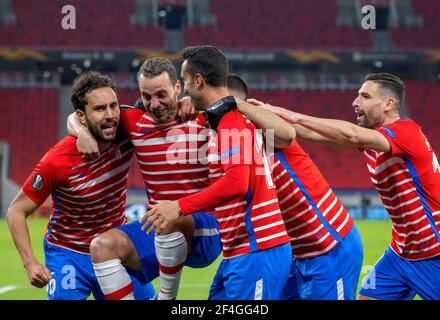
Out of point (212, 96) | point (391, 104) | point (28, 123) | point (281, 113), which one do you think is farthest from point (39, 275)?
point (28, 123)

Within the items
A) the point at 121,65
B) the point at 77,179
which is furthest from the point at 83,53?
the point at 77,179

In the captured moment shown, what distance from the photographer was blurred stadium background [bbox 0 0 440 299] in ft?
102

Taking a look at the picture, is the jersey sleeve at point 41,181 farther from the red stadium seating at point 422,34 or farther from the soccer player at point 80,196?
the red stadium seating at point 422,34

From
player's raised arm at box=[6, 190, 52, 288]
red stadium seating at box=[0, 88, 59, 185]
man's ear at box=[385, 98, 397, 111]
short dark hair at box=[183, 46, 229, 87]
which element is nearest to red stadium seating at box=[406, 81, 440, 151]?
red stadium seating at box=[0, 88, 59, 185]

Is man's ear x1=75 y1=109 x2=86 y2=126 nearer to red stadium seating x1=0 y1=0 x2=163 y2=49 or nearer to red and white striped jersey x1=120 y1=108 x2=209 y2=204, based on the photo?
red and white striped jersey x1=120 y1=108 x2=209 y2=204

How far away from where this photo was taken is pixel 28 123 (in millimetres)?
31719

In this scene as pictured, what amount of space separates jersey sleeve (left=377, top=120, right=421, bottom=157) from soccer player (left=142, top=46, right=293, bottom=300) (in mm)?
1109

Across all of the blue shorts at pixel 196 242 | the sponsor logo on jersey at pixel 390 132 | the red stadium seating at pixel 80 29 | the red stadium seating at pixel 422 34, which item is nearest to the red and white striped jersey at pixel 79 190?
the blue shorts at pixel 196 242

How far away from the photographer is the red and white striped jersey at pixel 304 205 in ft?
16.0

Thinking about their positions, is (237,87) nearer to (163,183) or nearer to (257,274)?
(163,183)

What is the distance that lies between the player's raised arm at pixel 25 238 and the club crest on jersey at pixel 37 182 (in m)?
0.10

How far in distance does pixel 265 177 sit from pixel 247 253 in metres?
0.46

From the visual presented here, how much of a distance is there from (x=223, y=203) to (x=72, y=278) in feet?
5.84

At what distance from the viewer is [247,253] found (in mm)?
4348
